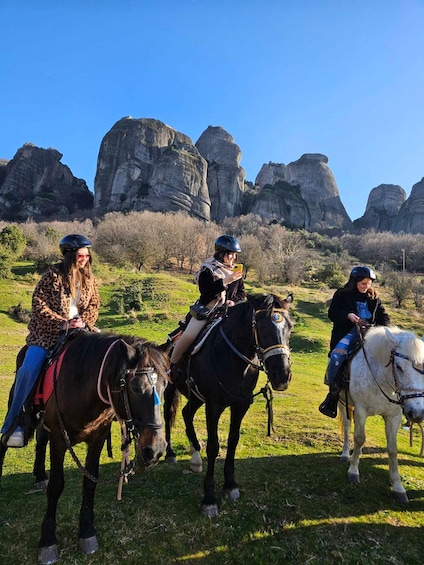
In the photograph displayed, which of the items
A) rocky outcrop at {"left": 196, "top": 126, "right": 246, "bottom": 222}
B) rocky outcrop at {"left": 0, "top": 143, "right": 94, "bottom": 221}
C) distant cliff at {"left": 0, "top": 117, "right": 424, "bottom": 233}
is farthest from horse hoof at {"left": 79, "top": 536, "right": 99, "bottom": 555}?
rocky outcrop at {"left": 196, "top": 126, "right": 246, "bottom": 222}

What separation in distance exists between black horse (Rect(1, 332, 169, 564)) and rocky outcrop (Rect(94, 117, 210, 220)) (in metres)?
85.2

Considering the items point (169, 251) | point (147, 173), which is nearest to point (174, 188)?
point (147, 173)

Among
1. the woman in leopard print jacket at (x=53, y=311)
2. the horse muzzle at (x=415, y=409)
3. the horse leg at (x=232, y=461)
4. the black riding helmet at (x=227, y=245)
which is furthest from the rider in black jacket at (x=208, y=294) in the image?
the horse muzzle at (x=415, y=409)

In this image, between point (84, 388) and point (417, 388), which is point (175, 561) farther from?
point (417, 388)

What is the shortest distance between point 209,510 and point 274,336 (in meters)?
2.25

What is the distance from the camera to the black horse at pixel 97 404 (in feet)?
8.77

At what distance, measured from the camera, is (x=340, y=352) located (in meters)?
5.39

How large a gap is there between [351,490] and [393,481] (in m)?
0.61

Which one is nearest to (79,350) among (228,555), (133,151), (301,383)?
(228,555)

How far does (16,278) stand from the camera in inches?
1078

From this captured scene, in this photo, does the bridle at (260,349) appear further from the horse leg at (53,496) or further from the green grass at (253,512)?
the horse leg at (53,496)

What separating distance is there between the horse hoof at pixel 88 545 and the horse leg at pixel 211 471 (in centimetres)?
125

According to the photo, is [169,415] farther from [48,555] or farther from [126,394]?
[126,394]

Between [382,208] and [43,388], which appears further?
[382,208]
